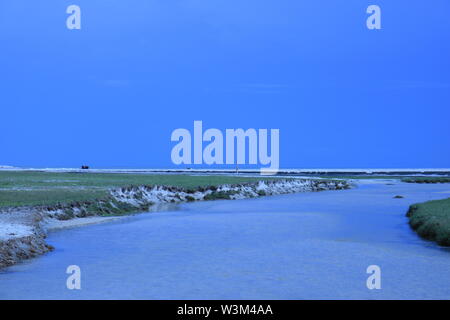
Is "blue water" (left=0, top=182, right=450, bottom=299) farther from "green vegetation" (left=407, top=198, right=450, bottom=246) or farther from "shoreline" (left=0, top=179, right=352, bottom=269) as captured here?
"shoreline" (left=0, top=179, right=352, bottom=269)

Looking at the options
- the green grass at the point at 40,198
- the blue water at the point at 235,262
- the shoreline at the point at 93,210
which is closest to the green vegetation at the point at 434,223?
the blue water at the point at 235,262

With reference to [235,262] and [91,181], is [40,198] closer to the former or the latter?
[235,262]

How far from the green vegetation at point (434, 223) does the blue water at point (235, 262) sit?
551mm

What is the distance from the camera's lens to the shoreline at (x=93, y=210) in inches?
838

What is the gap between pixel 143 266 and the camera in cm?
1997

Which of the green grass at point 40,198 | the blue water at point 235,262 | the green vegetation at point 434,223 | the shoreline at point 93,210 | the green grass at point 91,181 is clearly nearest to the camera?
the blue water at point 235,262

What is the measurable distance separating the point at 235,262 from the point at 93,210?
18.6m

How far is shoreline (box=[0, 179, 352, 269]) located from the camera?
21275mm

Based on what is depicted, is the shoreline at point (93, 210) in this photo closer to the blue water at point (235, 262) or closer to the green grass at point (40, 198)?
the green grass at point (40, 198)

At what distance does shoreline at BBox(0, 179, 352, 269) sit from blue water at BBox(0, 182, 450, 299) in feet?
2.72

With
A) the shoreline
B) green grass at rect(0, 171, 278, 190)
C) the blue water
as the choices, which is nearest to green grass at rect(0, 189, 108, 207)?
the shoreline
